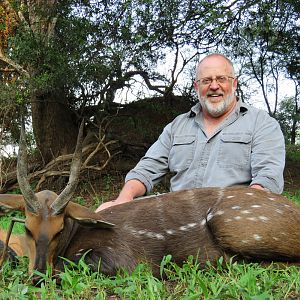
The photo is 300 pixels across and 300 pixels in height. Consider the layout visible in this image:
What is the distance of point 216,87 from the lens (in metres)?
5.02

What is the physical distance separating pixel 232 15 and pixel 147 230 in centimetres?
611

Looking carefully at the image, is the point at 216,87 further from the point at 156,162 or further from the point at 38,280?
the point at 38,280

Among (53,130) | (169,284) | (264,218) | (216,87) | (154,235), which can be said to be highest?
(216,87)

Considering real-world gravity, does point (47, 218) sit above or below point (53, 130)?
below

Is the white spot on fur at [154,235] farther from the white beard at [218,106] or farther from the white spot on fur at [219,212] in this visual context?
the white beard at [218,106]

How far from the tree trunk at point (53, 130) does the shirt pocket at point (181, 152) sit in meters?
6.20

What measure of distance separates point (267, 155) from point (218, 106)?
2.37 feet

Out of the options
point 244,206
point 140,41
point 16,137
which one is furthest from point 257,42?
point 244,206

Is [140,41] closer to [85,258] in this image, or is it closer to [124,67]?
[124,67]

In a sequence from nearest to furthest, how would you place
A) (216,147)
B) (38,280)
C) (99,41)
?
(38,280) < (216,147) < (99,41)

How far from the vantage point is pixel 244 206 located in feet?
12.5

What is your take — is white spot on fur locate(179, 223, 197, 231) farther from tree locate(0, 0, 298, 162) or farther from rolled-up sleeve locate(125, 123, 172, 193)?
tree locate(0, 0, 298, 162)

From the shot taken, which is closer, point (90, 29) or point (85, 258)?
point (85, 258)

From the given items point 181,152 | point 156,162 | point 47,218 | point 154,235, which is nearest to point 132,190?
point 156,162
